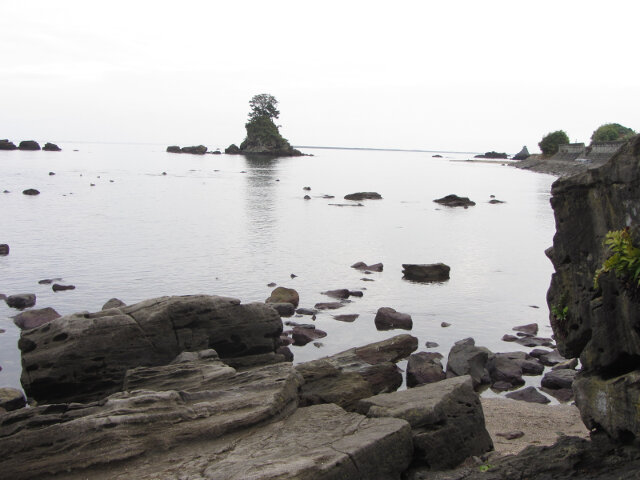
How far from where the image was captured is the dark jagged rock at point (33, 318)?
26.0 meters

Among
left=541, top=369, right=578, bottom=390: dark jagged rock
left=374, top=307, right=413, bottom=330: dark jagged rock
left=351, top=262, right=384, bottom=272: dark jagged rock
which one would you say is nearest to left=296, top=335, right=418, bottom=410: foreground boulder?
left=541, top=369, right=578, bottom=390: dark jagged rock

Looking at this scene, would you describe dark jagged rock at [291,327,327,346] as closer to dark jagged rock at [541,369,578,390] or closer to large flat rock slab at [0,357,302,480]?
dark jagged rock at [541,369,578,390]

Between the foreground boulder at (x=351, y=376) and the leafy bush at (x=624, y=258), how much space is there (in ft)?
26.7

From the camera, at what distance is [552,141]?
179 metres

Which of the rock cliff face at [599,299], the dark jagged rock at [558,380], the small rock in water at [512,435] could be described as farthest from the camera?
the dark jagged rock at [558,380]

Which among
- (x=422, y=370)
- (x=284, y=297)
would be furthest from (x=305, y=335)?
(x=422, y=370)

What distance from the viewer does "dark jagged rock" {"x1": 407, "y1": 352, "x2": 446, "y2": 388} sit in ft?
A: 68.0

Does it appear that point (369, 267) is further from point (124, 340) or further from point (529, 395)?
point (124, 340)

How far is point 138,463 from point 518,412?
11244 millimetres

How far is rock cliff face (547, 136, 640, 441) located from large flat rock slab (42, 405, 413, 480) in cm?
377

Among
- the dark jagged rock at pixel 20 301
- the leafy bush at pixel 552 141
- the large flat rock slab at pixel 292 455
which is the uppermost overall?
the leafy bush at pixel 552 141

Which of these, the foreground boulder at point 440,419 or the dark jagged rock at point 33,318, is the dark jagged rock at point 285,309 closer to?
the dark jagged rock at point 33,318

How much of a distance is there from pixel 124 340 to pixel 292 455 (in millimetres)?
8836

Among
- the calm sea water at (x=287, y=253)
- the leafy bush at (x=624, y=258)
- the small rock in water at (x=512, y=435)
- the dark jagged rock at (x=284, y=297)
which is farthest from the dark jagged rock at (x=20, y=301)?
the leafy bush at (x=624, y=258)
